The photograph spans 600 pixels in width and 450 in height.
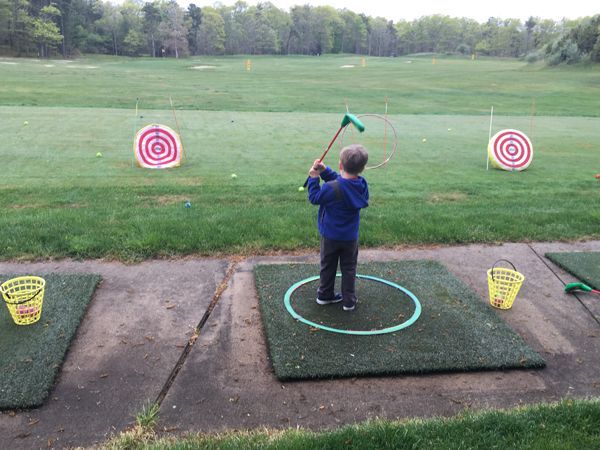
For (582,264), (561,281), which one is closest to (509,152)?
(582,264)

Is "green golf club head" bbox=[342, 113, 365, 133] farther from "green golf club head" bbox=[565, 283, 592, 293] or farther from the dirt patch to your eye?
the dirt patch

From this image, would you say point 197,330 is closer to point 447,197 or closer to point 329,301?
point 329,301

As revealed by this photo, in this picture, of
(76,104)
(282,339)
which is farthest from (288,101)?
(282,339)

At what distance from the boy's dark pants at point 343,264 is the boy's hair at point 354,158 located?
67 cm

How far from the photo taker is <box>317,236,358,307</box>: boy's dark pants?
456 cm

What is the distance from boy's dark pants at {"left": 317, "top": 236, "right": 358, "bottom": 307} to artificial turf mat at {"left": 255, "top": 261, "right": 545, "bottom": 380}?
0.58ft

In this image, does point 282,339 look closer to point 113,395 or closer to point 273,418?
point 273,418

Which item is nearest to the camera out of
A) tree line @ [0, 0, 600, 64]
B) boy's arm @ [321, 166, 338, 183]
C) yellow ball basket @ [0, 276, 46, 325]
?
yellow ball basket @ [0, 276, 46, 325]

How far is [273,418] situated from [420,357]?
4.22 ft

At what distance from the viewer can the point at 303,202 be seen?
319 inches

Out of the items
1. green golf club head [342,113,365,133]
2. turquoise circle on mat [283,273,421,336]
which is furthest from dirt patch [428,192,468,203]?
green golf club head [342,113,365,133]

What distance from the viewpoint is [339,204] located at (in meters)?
4.40

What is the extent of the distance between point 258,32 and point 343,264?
96.1 m

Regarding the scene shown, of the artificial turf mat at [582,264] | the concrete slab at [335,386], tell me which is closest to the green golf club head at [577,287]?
the artificial turf mat at [582,264]
